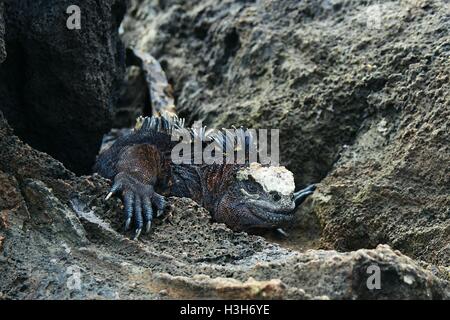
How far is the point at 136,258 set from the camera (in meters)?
3.79

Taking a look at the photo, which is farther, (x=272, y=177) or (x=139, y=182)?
(x=272, y=177)

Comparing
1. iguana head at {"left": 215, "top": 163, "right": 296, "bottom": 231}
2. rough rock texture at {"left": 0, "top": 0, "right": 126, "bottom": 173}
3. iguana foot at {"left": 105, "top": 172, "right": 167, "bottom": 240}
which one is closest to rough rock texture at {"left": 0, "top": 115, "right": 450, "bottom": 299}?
iguana foot at {"left": 105, "top": 172, "right": 167, "bottom": 240}

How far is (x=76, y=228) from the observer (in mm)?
3873

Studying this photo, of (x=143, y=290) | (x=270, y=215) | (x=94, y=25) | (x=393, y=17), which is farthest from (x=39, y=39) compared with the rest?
(x=393, y=17)

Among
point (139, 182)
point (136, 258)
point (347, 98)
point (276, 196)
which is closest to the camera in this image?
point (136, 258)

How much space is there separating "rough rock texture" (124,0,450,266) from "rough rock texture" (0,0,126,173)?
1072 mm

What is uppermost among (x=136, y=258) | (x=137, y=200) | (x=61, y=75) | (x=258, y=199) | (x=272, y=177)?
(x=61, y=75)

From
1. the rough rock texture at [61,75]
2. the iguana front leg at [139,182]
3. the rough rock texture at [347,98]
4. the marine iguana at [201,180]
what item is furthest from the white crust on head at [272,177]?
the rough rock texture at [61,75]

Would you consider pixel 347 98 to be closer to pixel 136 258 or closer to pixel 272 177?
pixel 272 177

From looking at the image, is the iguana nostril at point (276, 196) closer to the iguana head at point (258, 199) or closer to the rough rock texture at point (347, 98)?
the iguana head at point (258, 199)

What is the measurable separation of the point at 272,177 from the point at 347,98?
961mm

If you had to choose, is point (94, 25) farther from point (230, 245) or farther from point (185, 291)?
point (185, 291)

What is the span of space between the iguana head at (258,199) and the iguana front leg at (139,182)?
515mm

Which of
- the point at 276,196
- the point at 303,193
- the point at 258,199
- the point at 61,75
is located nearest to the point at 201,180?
the point at 258,199
